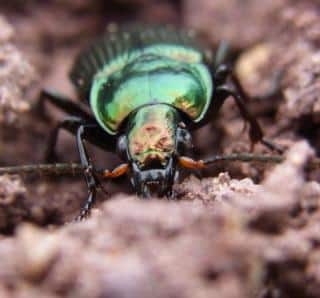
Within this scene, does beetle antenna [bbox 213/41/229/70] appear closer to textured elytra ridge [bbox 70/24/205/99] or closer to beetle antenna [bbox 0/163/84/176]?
textured elytra ridge [bbox 70/24/205/99]

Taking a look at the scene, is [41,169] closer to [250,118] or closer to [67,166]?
[67,166]

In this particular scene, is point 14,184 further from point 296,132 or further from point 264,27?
point 264,27

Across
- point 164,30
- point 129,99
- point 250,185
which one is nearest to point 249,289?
point 250,185

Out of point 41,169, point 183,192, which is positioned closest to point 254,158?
point 183,192

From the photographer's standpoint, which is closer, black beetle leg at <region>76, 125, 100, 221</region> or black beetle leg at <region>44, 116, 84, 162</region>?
A: black beetle leg at <region>76, 125, 100, 221</region>

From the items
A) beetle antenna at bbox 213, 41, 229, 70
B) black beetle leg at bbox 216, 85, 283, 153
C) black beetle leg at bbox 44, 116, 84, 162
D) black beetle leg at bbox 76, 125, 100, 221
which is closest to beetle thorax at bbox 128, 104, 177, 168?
black beetle leg at bbox 76, 125, 100, 221

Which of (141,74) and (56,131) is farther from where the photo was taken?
(56,131)

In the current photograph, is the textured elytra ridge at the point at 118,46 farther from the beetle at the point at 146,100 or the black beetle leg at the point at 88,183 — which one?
the black beetle leg at the point at 88,183
